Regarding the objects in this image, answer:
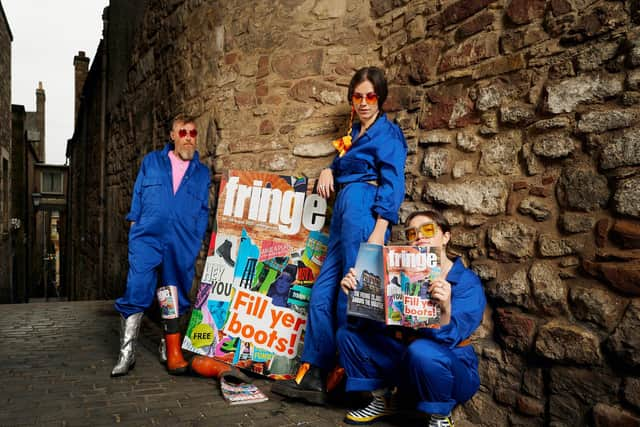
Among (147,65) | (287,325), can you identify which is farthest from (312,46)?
(147,65)

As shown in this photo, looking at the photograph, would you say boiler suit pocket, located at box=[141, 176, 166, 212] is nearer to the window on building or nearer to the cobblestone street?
the cobblestone street

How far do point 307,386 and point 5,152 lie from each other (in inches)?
499

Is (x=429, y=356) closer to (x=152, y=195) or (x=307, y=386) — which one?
(x=307, y=386)

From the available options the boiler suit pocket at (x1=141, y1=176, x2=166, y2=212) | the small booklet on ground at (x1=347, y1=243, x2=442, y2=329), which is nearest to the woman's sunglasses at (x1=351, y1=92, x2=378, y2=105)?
the small booklet on ground at (x1=347, y1=243, x2=442, y2=329)

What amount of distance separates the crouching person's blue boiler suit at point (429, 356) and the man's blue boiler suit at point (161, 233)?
1.51 m

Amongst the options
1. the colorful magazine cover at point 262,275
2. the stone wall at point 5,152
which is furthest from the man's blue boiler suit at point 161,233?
the stone wall at point 5,152

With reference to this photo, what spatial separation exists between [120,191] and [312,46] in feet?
14.7

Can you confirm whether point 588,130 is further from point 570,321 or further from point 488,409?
point 488,409

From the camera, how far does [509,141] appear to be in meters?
2.66

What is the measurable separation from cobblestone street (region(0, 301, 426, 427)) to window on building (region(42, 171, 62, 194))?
20.8m

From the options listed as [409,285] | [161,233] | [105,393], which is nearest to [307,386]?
[409,285]

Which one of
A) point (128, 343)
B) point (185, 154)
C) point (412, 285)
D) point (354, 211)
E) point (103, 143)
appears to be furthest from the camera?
point (103, 143)

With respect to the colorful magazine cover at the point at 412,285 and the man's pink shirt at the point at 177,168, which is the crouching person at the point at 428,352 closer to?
the colorful magazine cover at the point at 412,285

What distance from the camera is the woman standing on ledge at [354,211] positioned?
2.87m
